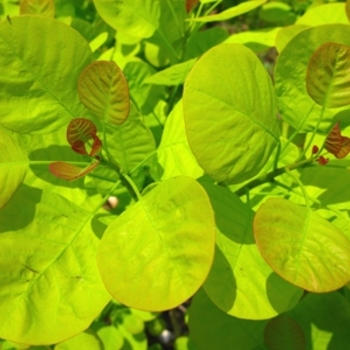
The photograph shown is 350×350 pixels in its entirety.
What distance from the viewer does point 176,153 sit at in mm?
819

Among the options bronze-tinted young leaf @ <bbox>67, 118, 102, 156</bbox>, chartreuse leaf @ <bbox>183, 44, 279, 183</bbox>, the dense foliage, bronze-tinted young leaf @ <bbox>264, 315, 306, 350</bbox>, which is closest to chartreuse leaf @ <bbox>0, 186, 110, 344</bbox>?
the dense foliage

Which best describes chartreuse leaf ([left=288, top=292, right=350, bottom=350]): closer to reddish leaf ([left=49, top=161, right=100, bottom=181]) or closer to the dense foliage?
the dense foliage

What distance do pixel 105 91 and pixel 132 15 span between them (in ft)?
1.23

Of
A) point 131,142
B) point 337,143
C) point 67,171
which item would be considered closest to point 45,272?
point 67,171

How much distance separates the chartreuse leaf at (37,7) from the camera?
39.5 inches

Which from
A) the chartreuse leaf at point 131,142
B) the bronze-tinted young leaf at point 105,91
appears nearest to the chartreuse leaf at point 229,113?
the bronze-tinted young leaf at point 105,91

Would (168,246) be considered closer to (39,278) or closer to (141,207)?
(141,207)

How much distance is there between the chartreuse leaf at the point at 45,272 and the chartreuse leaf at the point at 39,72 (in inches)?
4.6

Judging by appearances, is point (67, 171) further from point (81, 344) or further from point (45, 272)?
point (81, 344)

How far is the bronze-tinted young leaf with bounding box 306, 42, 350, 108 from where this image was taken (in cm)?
67

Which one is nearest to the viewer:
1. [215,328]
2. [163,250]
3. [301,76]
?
[163,250]

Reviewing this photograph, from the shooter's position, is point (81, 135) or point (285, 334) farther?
point (285, 334)

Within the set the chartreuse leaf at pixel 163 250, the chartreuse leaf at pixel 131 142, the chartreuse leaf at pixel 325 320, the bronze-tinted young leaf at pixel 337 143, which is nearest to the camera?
the chartreuse leaf at pixel 163 250

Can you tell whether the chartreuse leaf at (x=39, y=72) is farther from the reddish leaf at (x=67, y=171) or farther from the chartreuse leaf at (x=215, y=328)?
the chartreuse leaf at (x=215, y=328)
